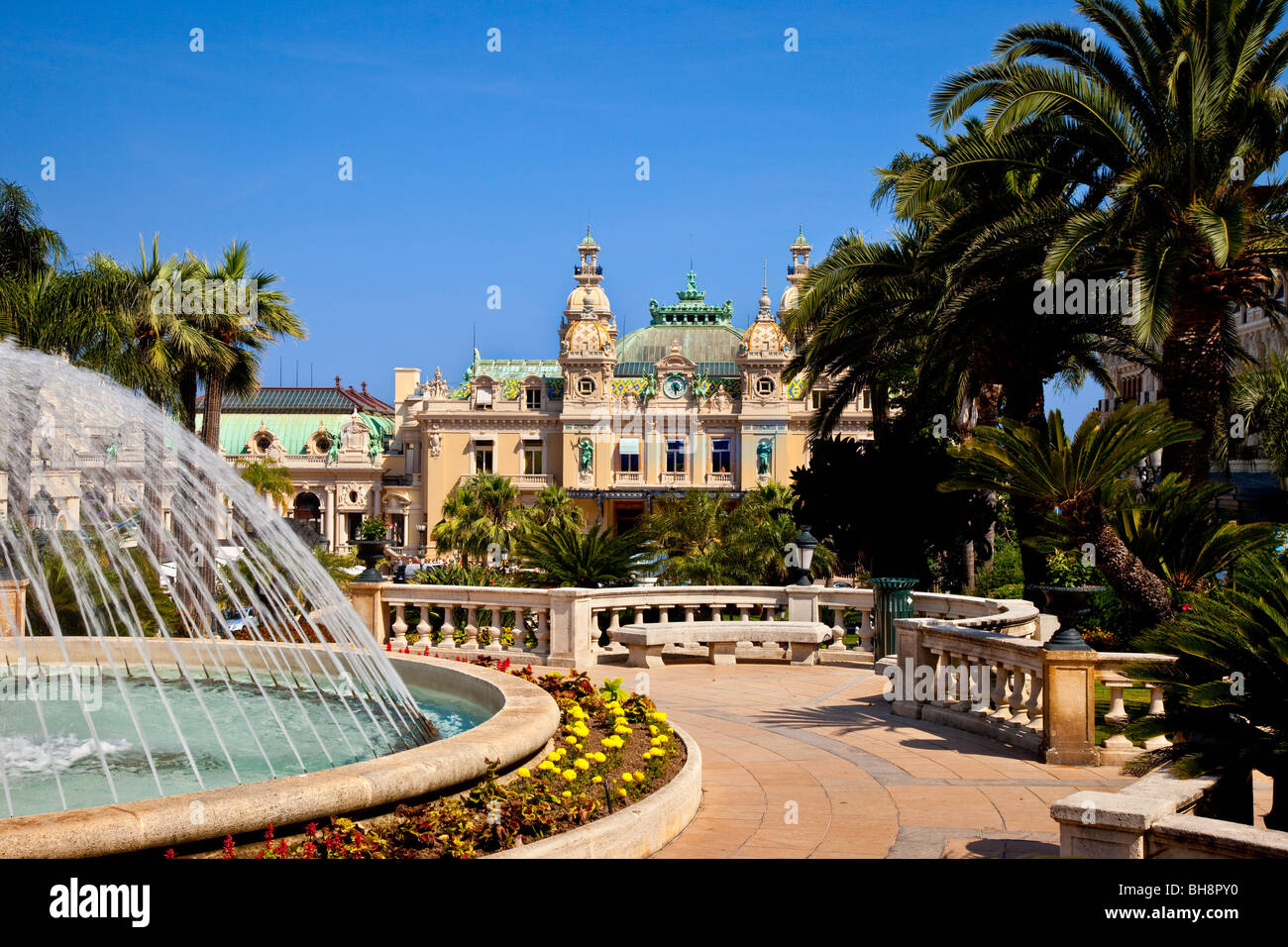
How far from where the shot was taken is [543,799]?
21.1 feet

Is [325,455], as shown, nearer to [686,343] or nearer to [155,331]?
[686,343]

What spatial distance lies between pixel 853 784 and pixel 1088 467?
13.1 feet

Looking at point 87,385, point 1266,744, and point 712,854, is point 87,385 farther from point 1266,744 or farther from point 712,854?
point 1266,744

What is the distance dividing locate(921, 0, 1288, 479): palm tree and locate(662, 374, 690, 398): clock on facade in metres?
66.0

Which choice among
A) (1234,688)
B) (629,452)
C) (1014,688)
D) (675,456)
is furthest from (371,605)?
(675,456)

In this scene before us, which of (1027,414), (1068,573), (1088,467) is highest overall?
(1027,414)

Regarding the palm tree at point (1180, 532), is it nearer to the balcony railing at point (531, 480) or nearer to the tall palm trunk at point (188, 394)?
the tall palm trunk at point (188, 394)

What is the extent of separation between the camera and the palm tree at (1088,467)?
34.5 ft

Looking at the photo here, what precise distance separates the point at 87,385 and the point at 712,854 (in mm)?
6134

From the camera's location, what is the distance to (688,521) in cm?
3769

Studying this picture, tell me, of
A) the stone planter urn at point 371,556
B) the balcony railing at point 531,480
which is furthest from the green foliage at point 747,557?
the balcony railing at point 531,480

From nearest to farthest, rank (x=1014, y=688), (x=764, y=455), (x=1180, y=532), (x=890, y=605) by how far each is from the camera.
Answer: (x=1014, y=688), (x=1180, y=532), (x=890, y=605), (x=764, y=455)

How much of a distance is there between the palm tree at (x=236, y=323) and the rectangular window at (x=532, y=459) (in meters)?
51.5

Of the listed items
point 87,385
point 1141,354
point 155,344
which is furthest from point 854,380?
point 87,385
